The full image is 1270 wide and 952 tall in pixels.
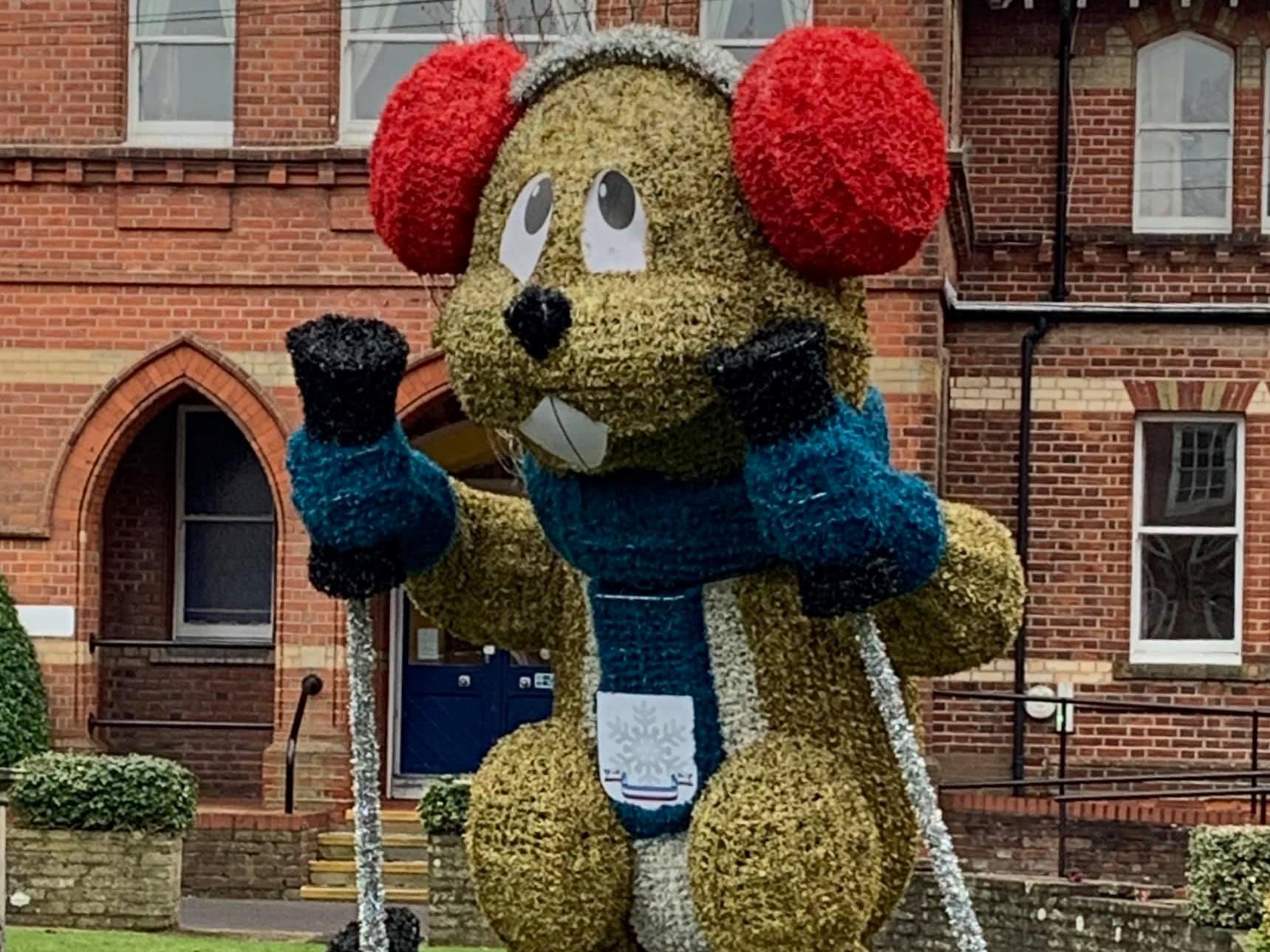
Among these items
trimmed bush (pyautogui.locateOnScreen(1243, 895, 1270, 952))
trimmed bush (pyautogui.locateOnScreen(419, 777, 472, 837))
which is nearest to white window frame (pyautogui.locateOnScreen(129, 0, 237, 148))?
trimmed bush (pyautogui.locateOnScreen(419, 777, 472, 837))

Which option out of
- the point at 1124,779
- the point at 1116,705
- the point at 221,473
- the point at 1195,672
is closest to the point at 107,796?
the point at 221,473

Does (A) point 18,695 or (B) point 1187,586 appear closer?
(A) point 18,695

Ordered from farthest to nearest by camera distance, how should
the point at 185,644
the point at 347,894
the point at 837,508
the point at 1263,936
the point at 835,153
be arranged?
the point at 185,644 < the point at 347,894 < the point at 1263,936 < the point at 835,153 < the point at 837,508

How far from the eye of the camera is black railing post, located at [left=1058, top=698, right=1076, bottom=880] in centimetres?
1312

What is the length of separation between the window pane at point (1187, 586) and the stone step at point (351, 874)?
16.8 ft

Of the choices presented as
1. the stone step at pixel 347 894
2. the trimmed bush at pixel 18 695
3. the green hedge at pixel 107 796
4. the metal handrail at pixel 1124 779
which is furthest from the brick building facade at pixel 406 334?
the green hedge at pixel 107 796

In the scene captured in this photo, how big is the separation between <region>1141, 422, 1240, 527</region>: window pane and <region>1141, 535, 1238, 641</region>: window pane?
0.50 feet

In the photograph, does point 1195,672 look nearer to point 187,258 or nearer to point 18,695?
point 187,258

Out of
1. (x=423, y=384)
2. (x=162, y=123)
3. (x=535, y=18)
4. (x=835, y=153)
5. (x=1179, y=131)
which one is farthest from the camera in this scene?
(x=1179, y=131)

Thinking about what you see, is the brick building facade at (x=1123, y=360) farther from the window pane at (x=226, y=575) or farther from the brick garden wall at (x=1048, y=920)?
the window pane at (x=226, y=575)

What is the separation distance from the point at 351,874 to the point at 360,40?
16.4ft

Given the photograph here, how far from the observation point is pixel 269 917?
13.6 metres

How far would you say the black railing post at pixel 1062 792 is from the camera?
1312cm

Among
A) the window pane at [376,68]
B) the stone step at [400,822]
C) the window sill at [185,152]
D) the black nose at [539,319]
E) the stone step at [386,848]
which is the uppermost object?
the window pane at [376,68]
